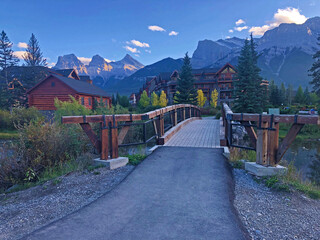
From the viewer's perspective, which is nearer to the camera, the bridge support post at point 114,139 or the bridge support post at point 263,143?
the bridge support post at point 263,143

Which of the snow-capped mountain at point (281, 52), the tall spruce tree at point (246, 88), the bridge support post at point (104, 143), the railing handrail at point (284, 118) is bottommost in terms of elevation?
the bridge support post at point (104, 143)

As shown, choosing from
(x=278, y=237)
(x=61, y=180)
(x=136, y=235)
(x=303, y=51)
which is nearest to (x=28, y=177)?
(x=61, y=180)

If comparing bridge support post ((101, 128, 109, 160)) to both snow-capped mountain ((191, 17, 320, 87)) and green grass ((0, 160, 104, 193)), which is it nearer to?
green grass ((0, 160, 104, 193))

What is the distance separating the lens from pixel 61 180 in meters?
5.17

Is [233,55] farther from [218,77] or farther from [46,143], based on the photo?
[46,143]

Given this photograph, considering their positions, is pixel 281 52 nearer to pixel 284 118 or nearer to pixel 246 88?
pixel 246 88

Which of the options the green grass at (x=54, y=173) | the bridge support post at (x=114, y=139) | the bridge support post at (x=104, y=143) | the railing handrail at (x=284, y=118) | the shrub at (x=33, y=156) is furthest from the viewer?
the shrub at (x=33, y=156)

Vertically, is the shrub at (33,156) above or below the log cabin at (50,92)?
below

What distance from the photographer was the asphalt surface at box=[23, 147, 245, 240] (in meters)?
2.85

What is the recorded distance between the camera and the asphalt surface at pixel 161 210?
285 centimetres

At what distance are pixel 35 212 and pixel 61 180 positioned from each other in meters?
1.55

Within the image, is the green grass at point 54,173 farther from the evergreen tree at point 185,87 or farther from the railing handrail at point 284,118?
the evergreen tree at point 185,87

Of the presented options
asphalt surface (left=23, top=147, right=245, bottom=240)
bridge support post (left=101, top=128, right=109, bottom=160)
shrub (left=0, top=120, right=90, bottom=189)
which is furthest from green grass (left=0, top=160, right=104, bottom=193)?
asphalt surface (left=23, top=147, right=245, bottom=240)

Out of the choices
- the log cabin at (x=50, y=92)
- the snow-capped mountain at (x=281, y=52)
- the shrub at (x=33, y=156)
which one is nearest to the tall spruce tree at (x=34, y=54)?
the log cabin at (x=50, y=92)
